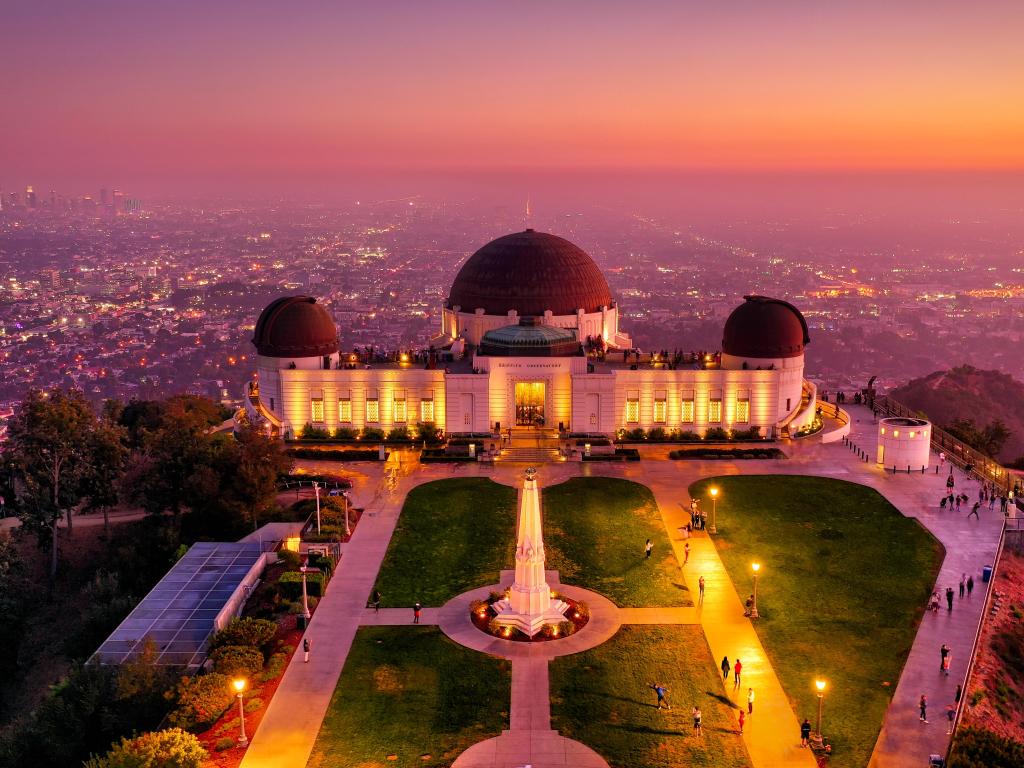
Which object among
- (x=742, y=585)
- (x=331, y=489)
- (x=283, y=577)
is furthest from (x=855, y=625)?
(x=331, y=489)

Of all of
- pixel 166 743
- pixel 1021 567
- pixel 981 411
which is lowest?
pixel 981 411

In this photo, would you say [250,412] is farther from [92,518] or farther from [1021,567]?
[1021,567]

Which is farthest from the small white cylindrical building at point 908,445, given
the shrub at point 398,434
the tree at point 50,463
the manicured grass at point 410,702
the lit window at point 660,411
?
the tree at point 50,463

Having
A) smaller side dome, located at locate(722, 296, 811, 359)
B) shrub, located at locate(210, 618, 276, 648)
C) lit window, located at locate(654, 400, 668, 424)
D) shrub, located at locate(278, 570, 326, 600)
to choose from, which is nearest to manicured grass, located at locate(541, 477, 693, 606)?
shrub, located at locate(278, 570, 326, 600)

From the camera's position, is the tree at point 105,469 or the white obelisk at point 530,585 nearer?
the white obelisk at point 530,585

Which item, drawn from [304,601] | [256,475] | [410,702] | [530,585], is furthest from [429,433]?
[410,702]

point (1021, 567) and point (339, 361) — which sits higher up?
point (339, 361)

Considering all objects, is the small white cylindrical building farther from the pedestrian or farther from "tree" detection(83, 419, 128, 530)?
"tree" detection(83, 419, 128, 530)

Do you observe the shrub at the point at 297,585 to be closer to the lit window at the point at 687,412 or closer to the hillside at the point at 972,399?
the lit window at the point at 687,412
